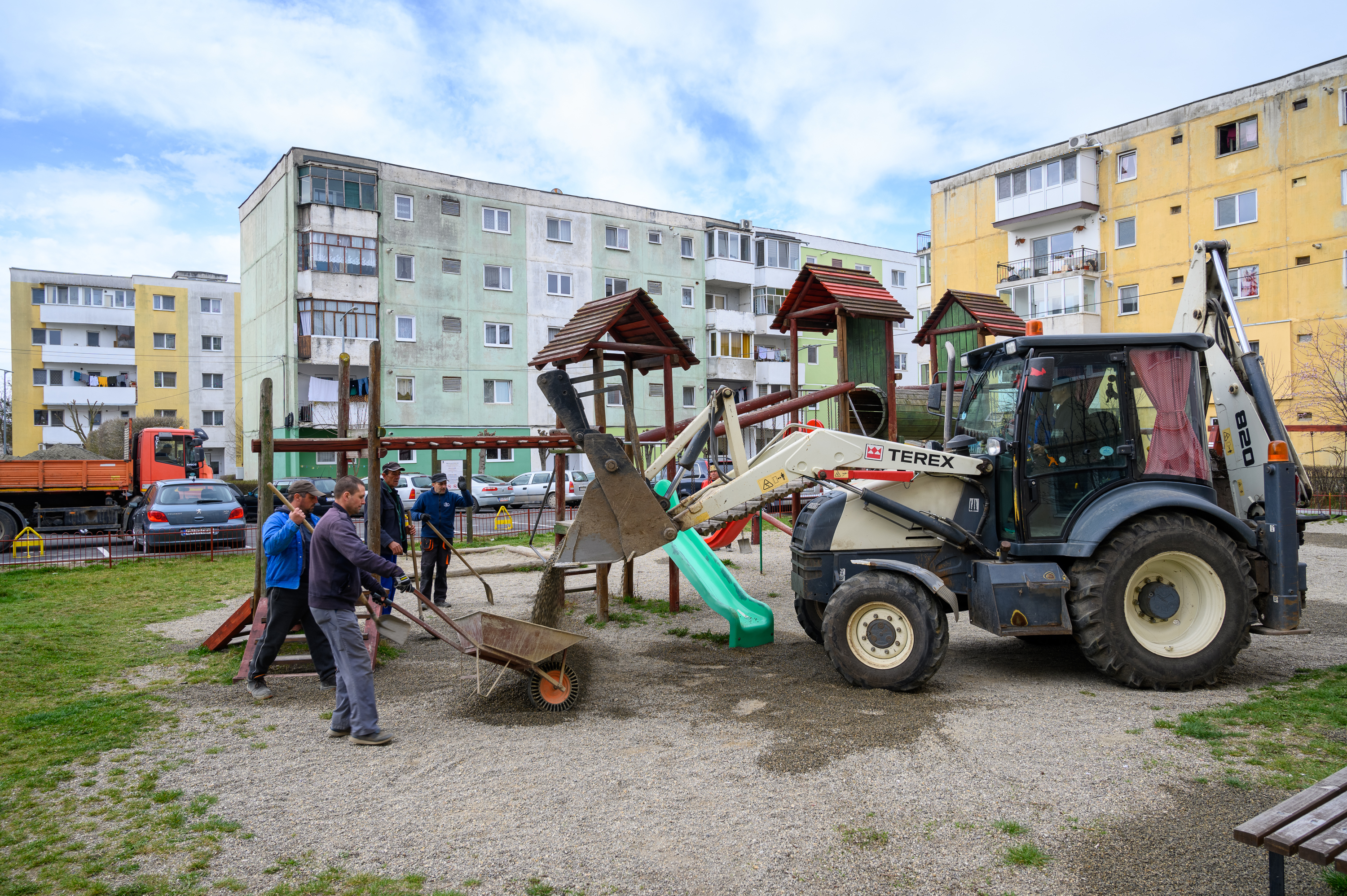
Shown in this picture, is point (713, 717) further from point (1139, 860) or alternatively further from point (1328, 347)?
point (1328, 347)

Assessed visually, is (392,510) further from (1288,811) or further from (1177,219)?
(1177,219)

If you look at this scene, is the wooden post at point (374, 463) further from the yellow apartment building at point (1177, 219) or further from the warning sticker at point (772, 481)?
the yellow apartment building at point (1177, 219)

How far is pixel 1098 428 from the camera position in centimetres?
720

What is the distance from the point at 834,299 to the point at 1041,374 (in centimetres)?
506

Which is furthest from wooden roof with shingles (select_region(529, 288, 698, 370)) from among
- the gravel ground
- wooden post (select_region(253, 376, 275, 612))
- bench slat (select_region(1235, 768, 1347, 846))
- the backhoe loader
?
bench slat (select_region(1235, 768, 1347, 846))

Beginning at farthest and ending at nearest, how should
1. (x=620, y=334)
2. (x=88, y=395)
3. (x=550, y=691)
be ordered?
(x=88, y=395), (x=620, y=334), (x=550, y=691)

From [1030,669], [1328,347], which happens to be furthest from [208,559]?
[1328,347]

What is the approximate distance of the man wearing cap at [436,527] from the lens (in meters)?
10.9

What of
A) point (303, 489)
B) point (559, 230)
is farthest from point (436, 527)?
point (559, 230)

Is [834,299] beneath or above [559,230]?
beneath

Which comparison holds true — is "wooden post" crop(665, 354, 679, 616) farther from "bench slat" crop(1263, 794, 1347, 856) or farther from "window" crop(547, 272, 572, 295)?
"window" crop(547, 272, 572, 295)

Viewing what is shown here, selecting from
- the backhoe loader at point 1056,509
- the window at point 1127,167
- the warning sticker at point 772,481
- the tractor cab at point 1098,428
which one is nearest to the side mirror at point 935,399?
the backhoe loader at point 1056,509

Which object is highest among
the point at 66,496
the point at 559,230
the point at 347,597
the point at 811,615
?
the point at 559,230

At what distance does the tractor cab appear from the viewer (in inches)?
282
